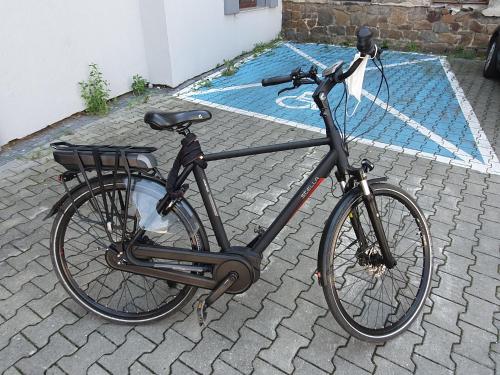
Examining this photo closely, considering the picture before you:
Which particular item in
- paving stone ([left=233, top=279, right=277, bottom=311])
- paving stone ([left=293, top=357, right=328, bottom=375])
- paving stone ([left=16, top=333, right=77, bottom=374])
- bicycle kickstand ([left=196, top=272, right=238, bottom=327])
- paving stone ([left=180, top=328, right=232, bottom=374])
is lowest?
paving stone ([left=233, top=279, right=277, bottom=311])

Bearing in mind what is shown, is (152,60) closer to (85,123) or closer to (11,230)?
(85,123)

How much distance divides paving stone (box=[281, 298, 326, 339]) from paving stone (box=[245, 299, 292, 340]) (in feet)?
0.16

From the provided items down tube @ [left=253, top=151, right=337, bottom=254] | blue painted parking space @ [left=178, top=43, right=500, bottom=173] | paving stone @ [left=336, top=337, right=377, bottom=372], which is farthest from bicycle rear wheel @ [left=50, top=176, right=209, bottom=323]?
blue painted parking space @ [left=178, top=43, right=500, bottom=173]

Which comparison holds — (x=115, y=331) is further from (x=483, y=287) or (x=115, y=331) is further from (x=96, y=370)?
(x=483, y=287)

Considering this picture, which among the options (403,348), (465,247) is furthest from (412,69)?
(403,348)

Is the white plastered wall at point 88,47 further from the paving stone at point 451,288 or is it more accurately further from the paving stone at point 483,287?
the paving stone at point 483,287

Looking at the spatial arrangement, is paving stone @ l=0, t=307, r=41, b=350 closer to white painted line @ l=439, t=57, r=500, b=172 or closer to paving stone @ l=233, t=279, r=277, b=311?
paving stone @ l=233, t=279, r=277, b=311

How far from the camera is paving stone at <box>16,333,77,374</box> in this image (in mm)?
2297

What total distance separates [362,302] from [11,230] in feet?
9.15

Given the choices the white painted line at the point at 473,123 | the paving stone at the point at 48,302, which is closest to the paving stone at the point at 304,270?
the paving stone at the point at 48,302

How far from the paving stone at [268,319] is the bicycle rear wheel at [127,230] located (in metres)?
0.45

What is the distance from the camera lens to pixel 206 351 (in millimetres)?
2400

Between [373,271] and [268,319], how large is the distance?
710 mm

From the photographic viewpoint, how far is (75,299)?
8.38 ft
